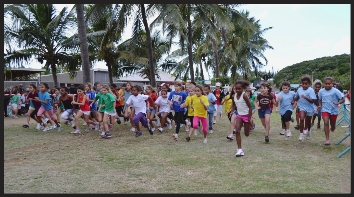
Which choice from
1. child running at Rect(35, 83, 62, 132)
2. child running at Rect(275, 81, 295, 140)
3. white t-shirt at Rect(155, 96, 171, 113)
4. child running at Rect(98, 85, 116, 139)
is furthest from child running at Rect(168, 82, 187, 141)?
child running at Rect(35, 83, 62, 132)

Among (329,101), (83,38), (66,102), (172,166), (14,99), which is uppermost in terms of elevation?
(83,38)

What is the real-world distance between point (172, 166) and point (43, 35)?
16.6m

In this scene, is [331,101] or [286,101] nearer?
[331,101]

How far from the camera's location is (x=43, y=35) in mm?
20219

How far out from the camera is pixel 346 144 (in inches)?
330

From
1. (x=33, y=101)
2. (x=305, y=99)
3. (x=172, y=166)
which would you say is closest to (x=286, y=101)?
(x=305, y=99)

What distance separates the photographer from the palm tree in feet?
64.8

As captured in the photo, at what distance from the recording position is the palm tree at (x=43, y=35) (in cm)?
1977

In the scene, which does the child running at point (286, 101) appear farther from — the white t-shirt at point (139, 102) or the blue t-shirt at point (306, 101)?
the white t-shirt at point (139, 102)

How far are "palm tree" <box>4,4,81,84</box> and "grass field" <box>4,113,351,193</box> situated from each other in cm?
1156

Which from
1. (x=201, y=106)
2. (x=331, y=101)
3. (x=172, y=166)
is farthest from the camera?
(x=201, y=106)

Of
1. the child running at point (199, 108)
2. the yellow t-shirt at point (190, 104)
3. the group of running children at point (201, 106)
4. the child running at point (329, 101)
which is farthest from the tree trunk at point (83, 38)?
the child running at point (329, 101)

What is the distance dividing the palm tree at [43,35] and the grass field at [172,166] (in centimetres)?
1156

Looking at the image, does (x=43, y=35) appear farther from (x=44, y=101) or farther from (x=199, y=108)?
(x=199, y=108)
